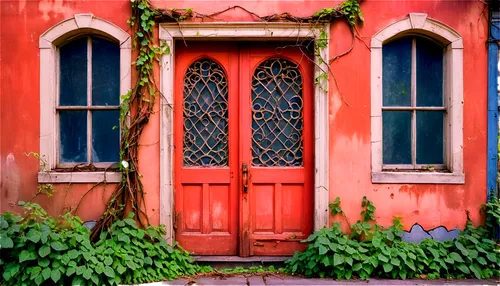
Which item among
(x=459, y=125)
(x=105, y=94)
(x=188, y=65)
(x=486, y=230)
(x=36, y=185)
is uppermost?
(x=188, y=65)

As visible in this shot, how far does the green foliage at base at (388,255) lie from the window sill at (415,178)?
1.16ft

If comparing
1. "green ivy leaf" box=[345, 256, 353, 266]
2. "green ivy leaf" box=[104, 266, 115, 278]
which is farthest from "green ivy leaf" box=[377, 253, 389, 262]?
"green ivy leaf" box=[104, 266, 115, 278]

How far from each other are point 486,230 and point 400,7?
2940mm

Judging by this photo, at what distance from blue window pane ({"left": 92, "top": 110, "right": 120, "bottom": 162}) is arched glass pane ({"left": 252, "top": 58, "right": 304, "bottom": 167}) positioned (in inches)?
69.2

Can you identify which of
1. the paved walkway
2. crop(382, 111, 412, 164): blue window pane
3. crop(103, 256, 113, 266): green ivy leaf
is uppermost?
crop(382, 111, 412, 164): blue window pane

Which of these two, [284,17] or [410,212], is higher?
[284,17]

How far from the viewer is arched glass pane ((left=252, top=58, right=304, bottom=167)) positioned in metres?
5.27

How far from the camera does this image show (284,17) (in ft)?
16.6

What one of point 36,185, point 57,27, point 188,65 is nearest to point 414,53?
point 188,65

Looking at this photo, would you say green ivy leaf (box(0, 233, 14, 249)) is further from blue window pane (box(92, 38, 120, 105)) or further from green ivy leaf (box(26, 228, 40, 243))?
blue window pane (box(92, 38, 120, 105))

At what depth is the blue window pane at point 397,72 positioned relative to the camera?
17.4ft

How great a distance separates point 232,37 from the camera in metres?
5.10

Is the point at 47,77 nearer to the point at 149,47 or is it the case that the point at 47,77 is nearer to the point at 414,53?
the point at 149,47

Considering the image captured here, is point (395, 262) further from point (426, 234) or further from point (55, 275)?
point (55, 275)
